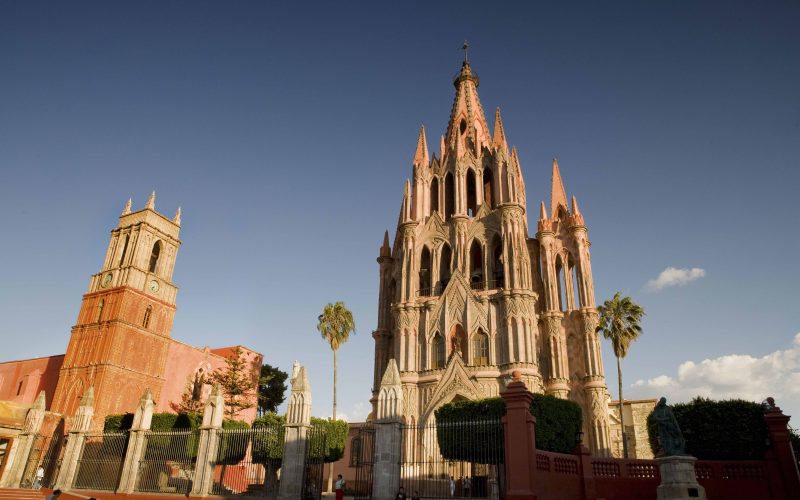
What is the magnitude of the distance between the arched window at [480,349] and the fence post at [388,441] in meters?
16.9

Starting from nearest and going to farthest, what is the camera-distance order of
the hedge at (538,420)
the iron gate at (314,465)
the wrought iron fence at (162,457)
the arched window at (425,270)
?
the iron gate at (314,465)
the hedge at (538,420)
the wrought iron fence at (162,457)
the arched window at (425,270)

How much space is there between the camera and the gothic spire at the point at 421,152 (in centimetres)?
4412

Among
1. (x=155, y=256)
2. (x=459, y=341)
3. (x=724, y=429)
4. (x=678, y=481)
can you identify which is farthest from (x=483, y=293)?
(x=155, y=256)

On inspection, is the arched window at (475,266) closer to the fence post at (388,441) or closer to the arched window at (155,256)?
the fence post at (388,441)

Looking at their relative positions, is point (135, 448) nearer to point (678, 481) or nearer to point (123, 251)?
point (678, 481)

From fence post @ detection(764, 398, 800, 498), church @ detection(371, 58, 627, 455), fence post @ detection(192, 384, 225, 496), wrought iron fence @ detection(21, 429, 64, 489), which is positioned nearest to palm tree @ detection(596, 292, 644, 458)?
church @ detection(371, 58, 627, 455)

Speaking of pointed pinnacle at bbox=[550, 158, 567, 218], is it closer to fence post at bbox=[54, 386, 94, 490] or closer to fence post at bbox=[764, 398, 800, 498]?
fence post at bbox=[764, 398, 800, 498]

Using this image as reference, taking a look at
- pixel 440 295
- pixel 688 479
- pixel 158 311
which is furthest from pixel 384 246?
pixel 688 479

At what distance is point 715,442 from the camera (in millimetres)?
20172

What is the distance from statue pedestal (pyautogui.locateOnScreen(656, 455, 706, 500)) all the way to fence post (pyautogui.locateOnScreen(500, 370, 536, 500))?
11.3 ft

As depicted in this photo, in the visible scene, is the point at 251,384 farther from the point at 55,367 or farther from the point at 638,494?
the point at 638,494

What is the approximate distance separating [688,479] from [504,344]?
1884cm

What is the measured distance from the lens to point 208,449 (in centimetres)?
2003

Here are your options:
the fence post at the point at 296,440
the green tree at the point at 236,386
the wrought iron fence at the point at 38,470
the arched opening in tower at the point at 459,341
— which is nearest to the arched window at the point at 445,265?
the arched opening in tower at the point at 459,341
